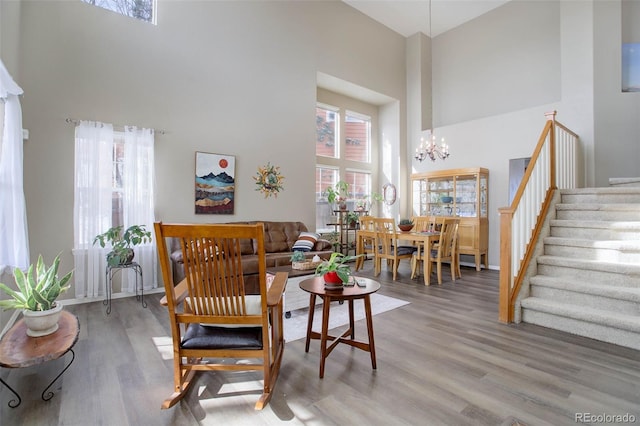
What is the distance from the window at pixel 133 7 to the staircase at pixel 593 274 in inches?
233

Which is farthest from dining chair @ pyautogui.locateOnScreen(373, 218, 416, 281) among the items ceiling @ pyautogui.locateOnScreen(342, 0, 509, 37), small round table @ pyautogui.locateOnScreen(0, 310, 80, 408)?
ceiling @ pyautogui.locateOnScreen(342, 0, 509, 37)

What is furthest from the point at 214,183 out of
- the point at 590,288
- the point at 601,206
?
the point at 601,206

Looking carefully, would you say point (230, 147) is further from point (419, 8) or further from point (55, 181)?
point (419, 8)

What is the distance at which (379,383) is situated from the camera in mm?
2102

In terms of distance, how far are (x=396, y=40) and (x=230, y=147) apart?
5.22 meters

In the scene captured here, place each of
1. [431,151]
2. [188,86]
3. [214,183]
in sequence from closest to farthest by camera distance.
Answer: [188,86] < [214,183] < [431,151]

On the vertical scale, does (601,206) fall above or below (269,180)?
below

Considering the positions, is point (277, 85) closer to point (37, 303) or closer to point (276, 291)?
point (276, 291)

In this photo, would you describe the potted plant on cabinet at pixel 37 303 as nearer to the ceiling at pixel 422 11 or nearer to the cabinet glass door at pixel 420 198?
the cabinet glass door at pixel 420 198

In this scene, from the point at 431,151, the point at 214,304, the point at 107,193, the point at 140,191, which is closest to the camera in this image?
the point at 214,304

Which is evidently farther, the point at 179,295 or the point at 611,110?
the point at 611,110

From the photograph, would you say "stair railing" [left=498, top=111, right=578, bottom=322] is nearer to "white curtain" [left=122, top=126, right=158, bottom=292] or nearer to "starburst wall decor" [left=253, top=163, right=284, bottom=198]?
"starburst wall decor" [left=253, top=163, right=284, bottom=198]

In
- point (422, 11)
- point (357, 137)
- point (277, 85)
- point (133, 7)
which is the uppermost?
point (422, 11)

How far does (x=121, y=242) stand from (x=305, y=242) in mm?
2495
